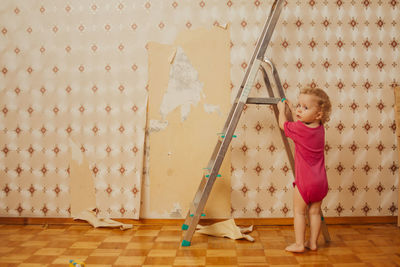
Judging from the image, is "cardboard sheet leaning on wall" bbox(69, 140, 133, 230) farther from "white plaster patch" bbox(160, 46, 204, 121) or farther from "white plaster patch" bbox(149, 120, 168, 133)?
"white plaster patch" bbox(160, 46, 204, 121)

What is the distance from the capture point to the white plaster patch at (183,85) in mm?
2578

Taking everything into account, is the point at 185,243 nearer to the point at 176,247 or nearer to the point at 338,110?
the point at 176,247

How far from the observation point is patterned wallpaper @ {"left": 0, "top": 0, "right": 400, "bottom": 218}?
8.40 feet

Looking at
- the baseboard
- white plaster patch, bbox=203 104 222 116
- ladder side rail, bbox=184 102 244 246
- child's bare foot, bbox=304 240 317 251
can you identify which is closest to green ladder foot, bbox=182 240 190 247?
ladder side rail, bbox=184 102 244 246

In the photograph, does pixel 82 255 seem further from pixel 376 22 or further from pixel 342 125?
pixel 376 22

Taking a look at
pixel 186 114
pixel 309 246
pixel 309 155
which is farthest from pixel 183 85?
pixel 309 246

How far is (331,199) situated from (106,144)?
165 cm

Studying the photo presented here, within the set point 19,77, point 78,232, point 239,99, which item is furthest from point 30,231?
point 239,99

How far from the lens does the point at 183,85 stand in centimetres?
258

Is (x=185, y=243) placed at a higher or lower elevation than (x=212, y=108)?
lower

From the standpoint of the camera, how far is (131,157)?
262 centimetres

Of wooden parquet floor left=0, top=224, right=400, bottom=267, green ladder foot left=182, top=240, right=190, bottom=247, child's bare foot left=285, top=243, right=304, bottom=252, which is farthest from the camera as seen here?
green ladder foot left=182, top=240, right=190, bottom=247

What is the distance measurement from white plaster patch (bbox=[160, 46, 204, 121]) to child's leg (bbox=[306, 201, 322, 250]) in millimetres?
1047

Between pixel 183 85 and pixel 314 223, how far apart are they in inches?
49.0
